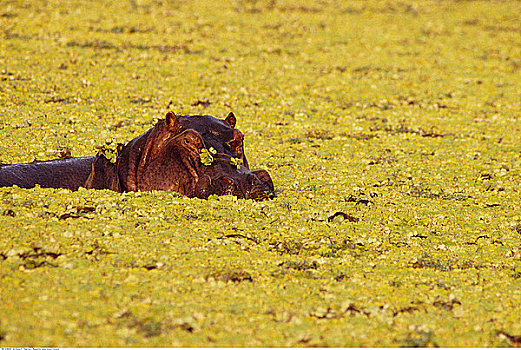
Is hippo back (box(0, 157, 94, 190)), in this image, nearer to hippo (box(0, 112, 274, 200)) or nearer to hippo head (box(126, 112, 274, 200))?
hippo (box(0, 112, 274, 200))

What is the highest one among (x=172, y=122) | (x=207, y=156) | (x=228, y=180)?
(x=172, y=122)

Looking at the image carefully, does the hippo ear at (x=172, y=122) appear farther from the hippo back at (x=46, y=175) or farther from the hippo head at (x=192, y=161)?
the hippo back at (x=46, y=175)

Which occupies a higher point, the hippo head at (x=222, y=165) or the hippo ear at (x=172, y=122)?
the hippo ear at (x=172, y=122)

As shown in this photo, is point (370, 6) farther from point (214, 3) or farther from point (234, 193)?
point (234, 193)

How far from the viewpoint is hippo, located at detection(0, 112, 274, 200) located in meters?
7.65

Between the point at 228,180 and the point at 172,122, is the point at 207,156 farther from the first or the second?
the point at 172,122

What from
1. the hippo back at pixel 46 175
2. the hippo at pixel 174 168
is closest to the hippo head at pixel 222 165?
the hippo at pixel 174 168

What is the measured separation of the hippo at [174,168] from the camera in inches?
301

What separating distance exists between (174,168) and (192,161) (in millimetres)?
366

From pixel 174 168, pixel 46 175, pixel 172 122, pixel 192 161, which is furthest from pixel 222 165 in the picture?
pixel 46 175

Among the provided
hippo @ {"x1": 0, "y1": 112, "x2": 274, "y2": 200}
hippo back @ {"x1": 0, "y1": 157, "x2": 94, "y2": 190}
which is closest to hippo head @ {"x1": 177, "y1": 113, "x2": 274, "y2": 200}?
hippo @ {"x1": 0, "y1": 112, "x2": 274, "y2": 200}

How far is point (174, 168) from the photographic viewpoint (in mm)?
7895

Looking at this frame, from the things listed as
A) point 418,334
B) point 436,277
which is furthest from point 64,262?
point 436,277

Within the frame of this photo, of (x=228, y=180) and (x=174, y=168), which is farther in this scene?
(x=174, y=168)
